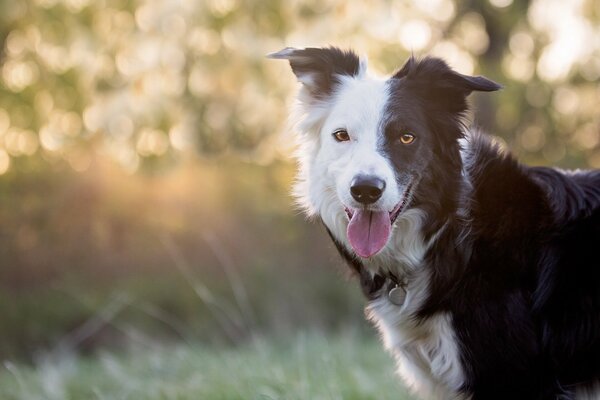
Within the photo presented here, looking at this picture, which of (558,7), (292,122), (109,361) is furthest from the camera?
(558,7)

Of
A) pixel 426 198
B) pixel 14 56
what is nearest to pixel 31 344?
pixel 14 56

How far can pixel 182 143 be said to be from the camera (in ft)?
41.5

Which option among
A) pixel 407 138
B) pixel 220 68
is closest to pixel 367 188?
pixel 407 138

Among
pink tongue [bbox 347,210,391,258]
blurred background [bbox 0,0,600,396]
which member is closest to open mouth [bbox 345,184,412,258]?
pink tongue [bbox 347,210,391,258]

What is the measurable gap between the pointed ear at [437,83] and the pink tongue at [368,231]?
69 centimetres

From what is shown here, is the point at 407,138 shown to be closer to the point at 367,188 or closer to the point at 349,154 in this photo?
the point at 349,154

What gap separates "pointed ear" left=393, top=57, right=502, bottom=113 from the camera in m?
4.09

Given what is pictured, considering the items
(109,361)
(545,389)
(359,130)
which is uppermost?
(359,130)

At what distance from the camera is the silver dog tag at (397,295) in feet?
13.3

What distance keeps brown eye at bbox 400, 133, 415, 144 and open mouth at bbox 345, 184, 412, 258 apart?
0.75ft

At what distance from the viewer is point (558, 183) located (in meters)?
4.01

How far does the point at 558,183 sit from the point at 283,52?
Result: 150cm

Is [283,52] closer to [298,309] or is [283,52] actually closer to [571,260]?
[571,260]

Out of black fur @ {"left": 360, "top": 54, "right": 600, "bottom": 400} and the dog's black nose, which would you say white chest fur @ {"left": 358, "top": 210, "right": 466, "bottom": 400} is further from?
the dog's black nose
